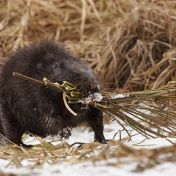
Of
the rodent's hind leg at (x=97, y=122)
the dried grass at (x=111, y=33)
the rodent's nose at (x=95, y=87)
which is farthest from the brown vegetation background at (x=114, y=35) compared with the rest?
the rodent's nose at (x=95, y=87)

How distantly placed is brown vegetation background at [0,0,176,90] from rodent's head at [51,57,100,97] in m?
1.30

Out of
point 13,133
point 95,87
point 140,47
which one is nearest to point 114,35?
point 140,47

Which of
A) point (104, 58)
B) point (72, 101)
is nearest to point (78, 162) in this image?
point (72, 101)

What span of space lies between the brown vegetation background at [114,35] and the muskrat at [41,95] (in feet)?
3.96

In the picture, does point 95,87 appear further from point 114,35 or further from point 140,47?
point 114,35

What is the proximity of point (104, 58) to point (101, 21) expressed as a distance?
1.13 m

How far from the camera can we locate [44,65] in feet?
16.0

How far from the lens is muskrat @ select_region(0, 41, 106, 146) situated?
4.61 m

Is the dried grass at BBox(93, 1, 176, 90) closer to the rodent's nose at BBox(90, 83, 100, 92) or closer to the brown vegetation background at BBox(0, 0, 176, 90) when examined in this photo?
the brown vegetation background at BBox(0, 0, 176, 90)

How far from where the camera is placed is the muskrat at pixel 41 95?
15.1 feet

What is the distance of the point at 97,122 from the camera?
190 inches

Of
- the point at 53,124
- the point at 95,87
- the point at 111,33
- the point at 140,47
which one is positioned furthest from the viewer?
the point at 111,33

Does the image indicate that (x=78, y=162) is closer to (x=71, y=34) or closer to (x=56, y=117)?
(x=56, y=117)

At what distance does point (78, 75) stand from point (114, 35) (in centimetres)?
249
